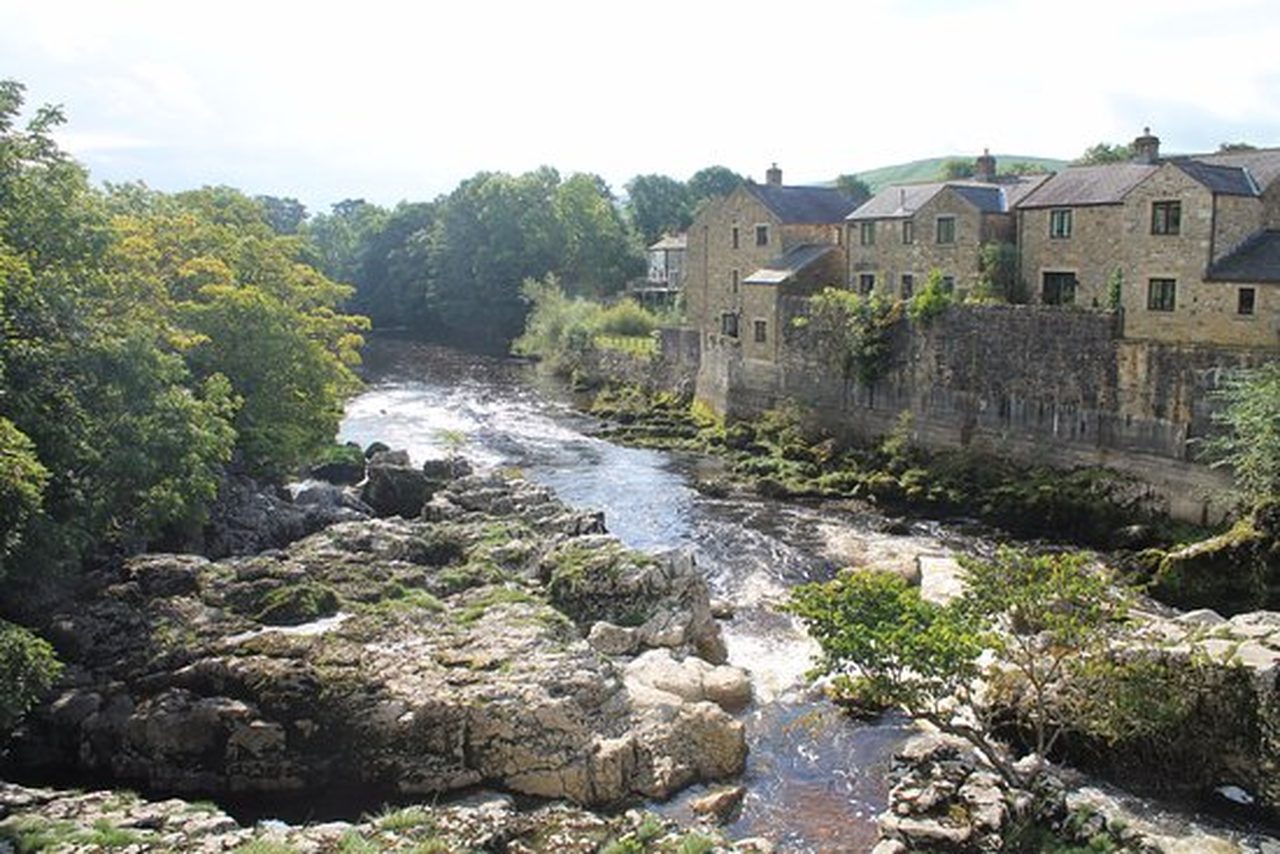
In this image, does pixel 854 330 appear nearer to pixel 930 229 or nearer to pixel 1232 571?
pixel 930 229

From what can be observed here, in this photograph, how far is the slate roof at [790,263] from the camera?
53094 millimetres

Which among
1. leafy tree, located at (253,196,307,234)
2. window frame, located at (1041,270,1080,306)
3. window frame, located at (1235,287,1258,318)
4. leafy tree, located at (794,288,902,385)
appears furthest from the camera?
leafy tree, located at (253,196,307,234)

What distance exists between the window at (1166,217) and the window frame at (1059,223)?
4.59m

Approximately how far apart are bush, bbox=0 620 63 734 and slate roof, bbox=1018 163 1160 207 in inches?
1444

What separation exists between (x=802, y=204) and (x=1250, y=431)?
3175cm

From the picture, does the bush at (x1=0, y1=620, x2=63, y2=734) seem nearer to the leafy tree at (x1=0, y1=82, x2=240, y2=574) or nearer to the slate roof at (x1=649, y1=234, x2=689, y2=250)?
the leafy tree at (x1=0, y1=82, x2=240, y2=574)

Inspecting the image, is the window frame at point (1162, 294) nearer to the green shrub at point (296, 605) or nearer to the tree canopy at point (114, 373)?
the tree canopy at point (114, 373)

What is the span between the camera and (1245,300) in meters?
35.8

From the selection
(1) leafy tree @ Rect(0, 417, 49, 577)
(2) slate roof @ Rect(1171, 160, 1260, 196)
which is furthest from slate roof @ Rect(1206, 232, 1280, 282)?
(1) leafy tree @ Rect(0, 417, 49, 577)

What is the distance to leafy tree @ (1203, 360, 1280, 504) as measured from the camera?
2927 cm

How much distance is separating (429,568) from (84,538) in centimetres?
866

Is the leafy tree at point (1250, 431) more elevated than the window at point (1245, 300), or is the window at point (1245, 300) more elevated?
the window at point (1245, 300)

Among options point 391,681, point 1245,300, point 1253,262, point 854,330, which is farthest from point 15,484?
point 1253,262

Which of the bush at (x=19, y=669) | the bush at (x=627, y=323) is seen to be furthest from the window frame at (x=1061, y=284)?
the bush at (x=19, y=669)
